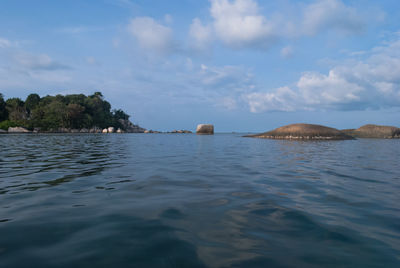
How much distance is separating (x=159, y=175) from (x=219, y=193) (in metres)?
2.41

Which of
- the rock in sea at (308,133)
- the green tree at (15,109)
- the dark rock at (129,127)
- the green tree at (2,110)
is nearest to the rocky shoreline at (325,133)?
the rock in sea at (308,133)

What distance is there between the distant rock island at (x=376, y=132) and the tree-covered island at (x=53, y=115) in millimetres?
85608

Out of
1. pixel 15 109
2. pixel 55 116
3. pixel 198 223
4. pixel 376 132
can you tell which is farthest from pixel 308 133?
pixel 15 109

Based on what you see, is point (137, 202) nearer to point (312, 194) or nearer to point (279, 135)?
point (312, 194)

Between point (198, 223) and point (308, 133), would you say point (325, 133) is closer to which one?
point (308, 133)

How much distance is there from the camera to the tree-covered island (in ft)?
232

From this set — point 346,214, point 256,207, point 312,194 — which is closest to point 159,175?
point 256,207

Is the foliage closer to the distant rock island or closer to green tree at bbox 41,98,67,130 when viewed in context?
green tree at bbox 41,98,67,130

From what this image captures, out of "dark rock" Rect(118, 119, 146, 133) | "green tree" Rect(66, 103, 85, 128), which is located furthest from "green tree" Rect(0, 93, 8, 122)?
"dark rock" Rect(118, 119, 146, 133)

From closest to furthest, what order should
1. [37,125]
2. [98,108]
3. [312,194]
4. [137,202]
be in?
[137,202] < [312,194] < [37,125] < [98,108]

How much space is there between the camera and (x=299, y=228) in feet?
9.04

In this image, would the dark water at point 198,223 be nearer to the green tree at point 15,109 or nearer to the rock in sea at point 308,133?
the rock in sea at point 308,133

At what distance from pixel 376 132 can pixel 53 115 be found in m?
92.6

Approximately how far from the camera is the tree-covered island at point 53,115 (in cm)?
7074
